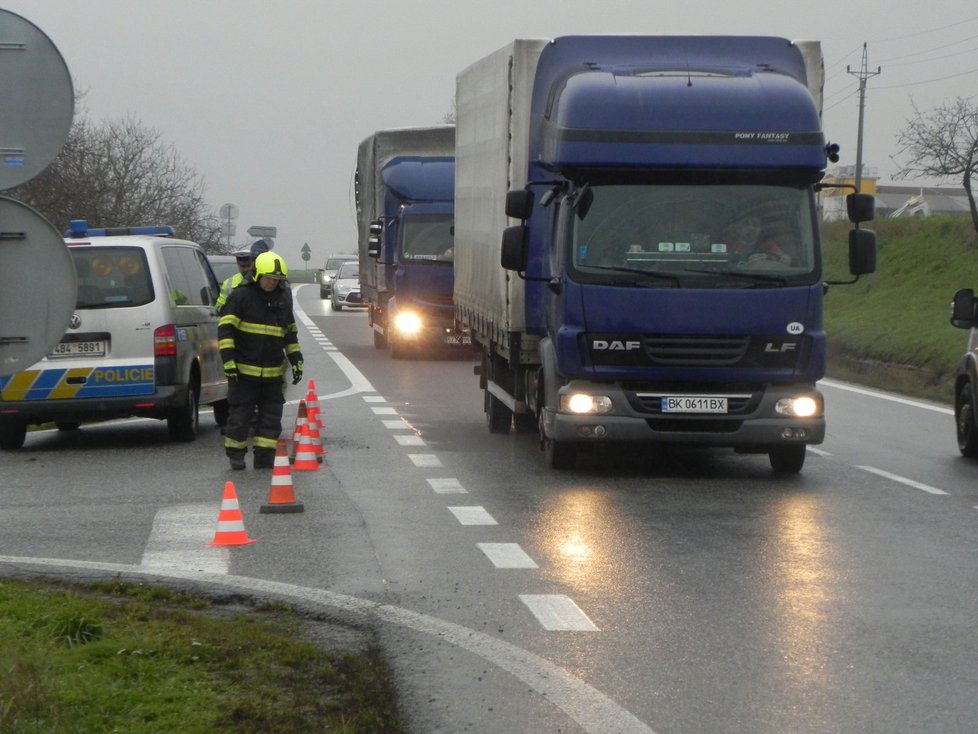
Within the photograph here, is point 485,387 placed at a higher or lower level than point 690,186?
lower

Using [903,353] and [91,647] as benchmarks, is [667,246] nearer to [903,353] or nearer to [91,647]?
[91,647]

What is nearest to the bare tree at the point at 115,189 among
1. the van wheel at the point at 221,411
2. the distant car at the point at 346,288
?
the distant car at the point at 346,288

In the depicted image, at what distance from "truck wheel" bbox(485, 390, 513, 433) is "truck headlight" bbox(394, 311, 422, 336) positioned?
39.7ft

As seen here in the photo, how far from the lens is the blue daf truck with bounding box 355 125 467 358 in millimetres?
29812

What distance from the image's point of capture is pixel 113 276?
629 inches

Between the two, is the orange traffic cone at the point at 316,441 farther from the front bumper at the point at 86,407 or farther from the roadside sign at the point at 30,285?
the roadside sign at the point at 30,285

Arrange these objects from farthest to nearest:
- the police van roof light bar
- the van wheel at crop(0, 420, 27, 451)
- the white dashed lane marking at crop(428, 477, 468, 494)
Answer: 1. the police van roof light bar
2. the van wheel at crop(0, 420, 27, 451)
3. the white dashed lane marking at crop(428, 477, 468, 494)

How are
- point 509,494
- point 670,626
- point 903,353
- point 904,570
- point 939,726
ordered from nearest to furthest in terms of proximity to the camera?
point 939,726 → point 670,626 → point 904,570 → point 509,494 → point 903,353

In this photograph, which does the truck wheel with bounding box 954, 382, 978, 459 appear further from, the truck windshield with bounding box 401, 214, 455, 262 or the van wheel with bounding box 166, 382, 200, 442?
the truck windshield with bounding box 401, 214, 455, 262

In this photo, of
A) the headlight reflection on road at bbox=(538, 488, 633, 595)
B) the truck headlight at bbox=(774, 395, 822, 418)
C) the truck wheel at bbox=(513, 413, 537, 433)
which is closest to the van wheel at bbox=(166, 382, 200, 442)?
the truck wheel at bbox=(513, 413, 537, 433)

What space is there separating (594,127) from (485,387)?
→ 18.5 feet

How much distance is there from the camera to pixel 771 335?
13.2 m

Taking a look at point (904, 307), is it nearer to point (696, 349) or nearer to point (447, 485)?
point (696, 349)

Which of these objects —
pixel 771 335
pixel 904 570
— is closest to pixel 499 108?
pixel 771 335
